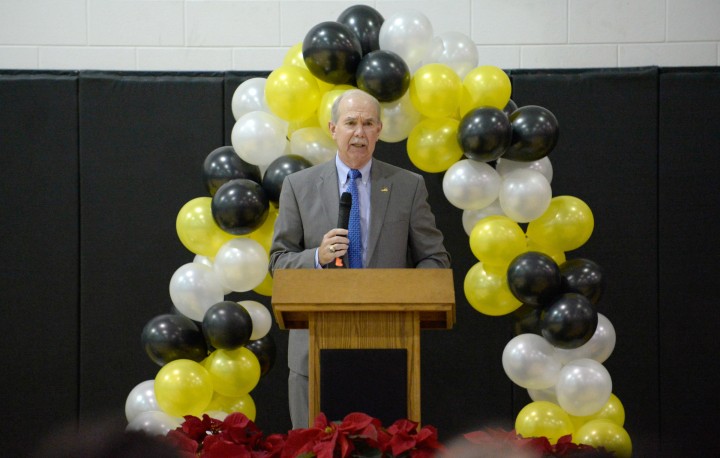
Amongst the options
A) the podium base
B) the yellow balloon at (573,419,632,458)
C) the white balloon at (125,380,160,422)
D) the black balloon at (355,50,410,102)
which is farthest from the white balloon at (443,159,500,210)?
the white balloon at (125,380,160,422)

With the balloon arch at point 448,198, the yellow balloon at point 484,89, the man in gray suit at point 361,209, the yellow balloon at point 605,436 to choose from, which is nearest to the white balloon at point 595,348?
the balloon arch at point 448,198

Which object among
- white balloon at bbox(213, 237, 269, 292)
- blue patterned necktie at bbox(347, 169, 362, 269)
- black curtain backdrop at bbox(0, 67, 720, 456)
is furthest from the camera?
black curtain backdrop at bbox(0, 67, 720, 456)

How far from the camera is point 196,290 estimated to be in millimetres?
3805

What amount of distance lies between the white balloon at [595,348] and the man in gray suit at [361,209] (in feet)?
2.20

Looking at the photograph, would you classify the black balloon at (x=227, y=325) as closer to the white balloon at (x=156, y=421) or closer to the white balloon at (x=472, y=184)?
the white balloon at (x=156, y=421)

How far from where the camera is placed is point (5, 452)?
15.2 feet

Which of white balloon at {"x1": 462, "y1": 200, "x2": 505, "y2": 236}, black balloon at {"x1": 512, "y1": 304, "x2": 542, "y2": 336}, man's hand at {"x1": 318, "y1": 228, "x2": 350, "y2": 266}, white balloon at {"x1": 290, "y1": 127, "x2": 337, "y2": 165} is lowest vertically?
black balloon at {"x1": 512, "y1": 304, "x2": 542, "y2": 336}

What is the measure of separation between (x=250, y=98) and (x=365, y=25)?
1.76 feet

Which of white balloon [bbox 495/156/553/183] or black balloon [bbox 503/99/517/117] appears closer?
white balloon [bbox 495/156/553/183]

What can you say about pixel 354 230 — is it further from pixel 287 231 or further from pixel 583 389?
pixel 583 389

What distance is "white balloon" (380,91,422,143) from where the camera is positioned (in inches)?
150

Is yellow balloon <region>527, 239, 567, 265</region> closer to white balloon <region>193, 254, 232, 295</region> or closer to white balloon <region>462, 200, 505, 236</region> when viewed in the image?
white balloon <region>462, 200, 505, 236</region>

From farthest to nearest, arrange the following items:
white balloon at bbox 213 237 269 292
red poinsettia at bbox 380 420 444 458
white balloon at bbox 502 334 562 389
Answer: white balloon at bbox 213 237 269 292
white balloon at bbox 502 334 562 389
red poinsettia at bbox 380 420 444 458

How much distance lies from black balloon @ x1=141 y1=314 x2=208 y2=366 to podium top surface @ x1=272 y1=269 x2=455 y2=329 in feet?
3.96
